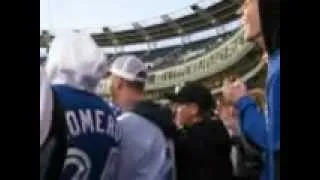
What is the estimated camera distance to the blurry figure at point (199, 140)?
16.1ft

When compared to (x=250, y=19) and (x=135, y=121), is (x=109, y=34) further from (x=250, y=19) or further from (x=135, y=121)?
(x=250, y=19)

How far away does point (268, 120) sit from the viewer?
16.4 feet

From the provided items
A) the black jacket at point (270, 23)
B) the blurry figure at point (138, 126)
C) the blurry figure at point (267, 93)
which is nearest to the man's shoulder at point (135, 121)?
the blurry figure at point (138, 126)

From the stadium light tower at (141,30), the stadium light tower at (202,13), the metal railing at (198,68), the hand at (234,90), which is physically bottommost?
the hand at (234,90)

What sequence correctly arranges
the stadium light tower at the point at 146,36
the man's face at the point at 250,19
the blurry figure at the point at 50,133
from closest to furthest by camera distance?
the blurry figure at the point at 50,133 → the stadium light tower at the point at 146,36 → the man's face at the point at 250,19

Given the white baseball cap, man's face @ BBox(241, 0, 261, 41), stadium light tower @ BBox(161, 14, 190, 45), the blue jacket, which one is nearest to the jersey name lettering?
the white baseball cap

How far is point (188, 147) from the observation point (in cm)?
489

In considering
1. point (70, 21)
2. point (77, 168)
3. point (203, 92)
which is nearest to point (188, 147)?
point (203, 92)

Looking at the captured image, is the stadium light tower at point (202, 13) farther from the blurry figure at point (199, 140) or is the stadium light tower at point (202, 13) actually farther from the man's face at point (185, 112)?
the man's face at point (185, 112)

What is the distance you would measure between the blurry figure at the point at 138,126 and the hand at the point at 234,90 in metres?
0.33

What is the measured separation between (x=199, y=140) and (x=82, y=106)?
0.66m

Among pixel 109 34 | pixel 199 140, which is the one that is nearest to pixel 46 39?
pixel 109 34
